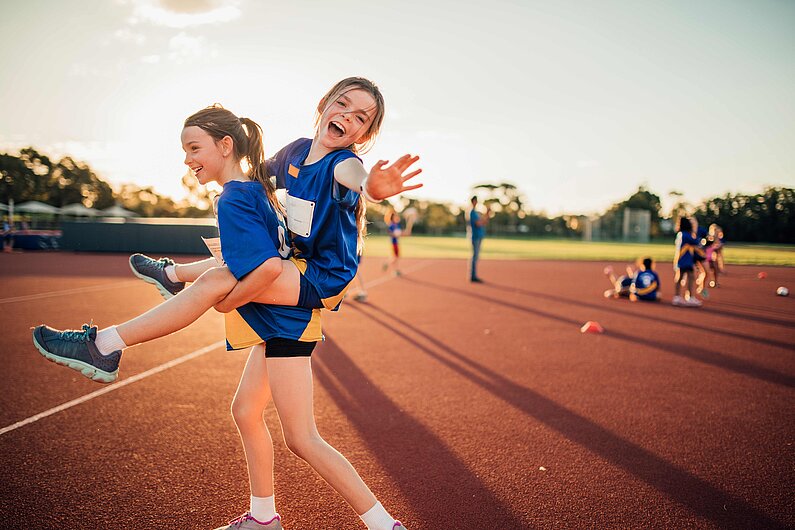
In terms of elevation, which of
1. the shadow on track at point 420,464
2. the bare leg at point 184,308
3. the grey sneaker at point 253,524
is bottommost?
the shadow on track at point 420,464

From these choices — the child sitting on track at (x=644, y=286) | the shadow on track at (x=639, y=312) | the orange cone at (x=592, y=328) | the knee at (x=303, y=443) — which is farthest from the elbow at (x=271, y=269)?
the child sitting on track at (x=644, y=286)

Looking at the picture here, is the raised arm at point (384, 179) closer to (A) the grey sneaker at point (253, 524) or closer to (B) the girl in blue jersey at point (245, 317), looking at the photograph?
(B) the girl in blue jersey at point (245, 317)

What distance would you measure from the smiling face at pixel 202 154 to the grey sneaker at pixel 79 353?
31.3 inches

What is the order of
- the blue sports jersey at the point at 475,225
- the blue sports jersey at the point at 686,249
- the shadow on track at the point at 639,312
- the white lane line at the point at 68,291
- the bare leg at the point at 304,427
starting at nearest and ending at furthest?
1. the bare leg at the point at 304,427
2. the shadow on track at the point at 639,312
3. the white lane line at the point at 68,291
4. the blue sports jersey at the point at 686,249
5. the blue sports jersey at the point at 475,225

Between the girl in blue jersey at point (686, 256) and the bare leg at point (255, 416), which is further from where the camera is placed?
the girl in blue jersey at point (686, 256)

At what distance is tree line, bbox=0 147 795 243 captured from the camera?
5812cm

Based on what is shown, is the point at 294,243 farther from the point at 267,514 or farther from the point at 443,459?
the point at 443,459

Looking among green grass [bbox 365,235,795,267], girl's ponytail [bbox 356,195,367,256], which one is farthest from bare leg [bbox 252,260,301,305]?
green grass [bbox 365,235,795,267]

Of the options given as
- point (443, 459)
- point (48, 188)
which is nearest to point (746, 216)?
point (443, 459)

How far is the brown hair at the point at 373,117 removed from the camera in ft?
7.02

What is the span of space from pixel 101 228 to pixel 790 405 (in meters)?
26.3

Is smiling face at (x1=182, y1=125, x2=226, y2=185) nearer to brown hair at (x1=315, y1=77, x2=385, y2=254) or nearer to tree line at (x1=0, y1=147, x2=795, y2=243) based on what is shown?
brown hair at (x1=315, y1=77, x2=385, y2=254)

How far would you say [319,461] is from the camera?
2027 mm

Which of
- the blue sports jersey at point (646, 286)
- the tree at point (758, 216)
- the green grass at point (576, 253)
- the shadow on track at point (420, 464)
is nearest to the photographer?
the shadow on track at point (420, 464)
